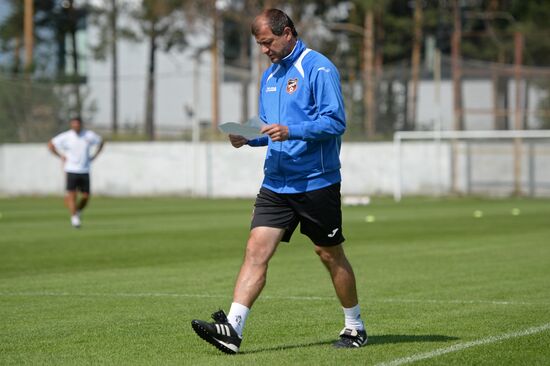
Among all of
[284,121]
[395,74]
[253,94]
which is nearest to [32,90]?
[253,94]

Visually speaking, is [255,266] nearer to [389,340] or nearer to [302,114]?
[302,114]

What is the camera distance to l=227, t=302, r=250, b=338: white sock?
25.6 ft

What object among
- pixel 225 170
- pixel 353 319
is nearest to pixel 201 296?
pixel 353 319

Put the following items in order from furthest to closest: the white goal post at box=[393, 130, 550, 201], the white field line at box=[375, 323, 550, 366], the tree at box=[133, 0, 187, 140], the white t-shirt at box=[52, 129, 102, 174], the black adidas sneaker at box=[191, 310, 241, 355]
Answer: the tree at box=[133, 0, 187, 140]
the white goal post at box=[393, 130, 550, 201]
the white t-shirt at box=[52, 129, 102, 174]
the black adidas sneaker at box=[191, 310, 241, 355]
the white field line at box=[375, 323, 550, 366]

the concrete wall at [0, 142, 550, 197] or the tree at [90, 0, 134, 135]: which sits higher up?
the tree at [90, 0, 134, 135]

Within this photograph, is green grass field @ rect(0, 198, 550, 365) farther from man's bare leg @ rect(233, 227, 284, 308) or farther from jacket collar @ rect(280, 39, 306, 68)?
jacket collar @ rect(280, 39, 306, 68)

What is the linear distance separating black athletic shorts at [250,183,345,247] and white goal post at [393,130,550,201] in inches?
1179

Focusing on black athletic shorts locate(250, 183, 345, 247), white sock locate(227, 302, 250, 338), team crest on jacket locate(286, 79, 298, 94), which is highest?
team crest on jacket locate(286, 79, 298, 94)

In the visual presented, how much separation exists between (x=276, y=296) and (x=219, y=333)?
367 centimetres

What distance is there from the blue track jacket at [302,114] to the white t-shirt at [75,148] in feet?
54.5

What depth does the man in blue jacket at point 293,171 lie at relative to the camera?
785cm

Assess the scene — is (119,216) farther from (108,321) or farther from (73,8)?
(73,8)

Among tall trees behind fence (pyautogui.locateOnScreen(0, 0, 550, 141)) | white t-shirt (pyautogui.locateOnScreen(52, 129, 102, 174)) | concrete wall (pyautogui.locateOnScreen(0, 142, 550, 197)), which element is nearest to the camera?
white t-shirt (pyautogui.locateOnScreen(52, 129, 102, 174))

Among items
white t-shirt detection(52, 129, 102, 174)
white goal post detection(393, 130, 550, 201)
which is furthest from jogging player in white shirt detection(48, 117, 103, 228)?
white goal post detection(393, 130, 550, 201)
